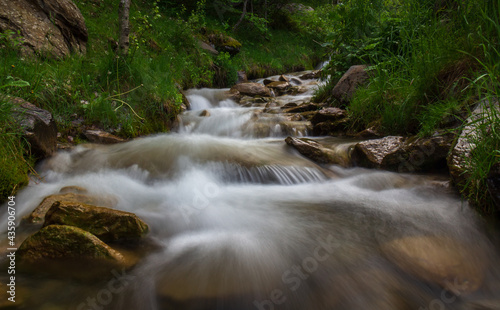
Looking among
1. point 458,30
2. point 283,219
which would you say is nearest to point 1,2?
point 283,219

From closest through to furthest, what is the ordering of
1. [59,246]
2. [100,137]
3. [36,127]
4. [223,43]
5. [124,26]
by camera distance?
1. [59,246]
2. [36,127]
3. [100,137]
4. [124,26]
5. [223,43]

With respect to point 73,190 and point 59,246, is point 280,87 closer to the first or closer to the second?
point 73,190

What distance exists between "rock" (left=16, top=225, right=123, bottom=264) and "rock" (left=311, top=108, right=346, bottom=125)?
3.97m

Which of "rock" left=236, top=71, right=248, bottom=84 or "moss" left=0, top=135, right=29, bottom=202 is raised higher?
"rock" left=236, top=71, right=248, bottom=84

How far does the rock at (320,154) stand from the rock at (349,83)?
158cm

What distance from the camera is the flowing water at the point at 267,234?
1.57m

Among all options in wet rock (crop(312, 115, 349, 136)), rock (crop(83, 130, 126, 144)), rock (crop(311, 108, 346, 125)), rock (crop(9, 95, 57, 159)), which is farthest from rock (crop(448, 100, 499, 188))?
rock (crop(83, 130, 126, 144))

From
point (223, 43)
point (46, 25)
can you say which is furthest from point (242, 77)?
point (46, 25)

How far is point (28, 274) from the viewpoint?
158cm

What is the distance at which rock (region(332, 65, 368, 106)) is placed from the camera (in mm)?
4809

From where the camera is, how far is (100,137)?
3773 millimetres

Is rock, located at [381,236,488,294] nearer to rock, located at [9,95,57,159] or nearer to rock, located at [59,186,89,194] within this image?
rock, located at [59,186,89,194]

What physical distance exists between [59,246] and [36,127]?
1605 mm

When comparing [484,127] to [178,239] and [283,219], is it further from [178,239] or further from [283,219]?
[178,239]
